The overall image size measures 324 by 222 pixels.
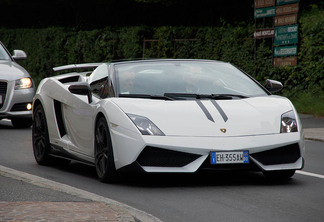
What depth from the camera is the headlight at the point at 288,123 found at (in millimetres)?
8648

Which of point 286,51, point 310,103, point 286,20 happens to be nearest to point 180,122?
point 310,103

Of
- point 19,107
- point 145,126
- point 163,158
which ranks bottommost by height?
point 19,107

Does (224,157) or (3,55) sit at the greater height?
(224,157)

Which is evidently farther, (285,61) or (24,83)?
(285,61)

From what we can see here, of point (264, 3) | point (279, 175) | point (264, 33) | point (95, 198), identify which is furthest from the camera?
point (264, 3)

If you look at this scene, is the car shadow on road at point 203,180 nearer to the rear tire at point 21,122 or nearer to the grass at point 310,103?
the rear tire at point 21,122

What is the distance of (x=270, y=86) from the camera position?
32.7 feet

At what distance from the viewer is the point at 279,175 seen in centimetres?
901

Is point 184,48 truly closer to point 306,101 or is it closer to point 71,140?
point 306,101

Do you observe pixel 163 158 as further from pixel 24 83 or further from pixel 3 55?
pixel 3 55

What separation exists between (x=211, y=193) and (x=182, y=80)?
5.54 feet

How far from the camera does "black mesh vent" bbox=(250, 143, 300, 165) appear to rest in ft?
27.8

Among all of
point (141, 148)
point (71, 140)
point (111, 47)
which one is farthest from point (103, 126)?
point (111, 47)

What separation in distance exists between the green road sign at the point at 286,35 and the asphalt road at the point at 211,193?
11.0 metres
